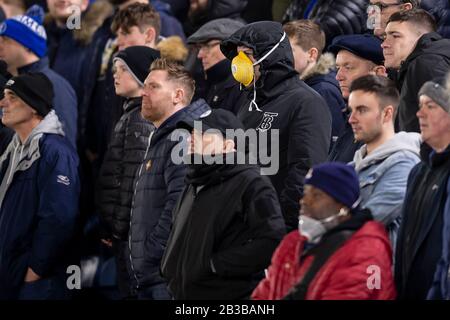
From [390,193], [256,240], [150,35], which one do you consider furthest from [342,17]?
[256,240]

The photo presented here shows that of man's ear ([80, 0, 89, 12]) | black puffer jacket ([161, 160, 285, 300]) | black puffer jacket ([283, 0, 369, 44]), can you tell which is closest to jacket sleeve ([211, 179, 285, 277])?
black puffer jacket ([161, 160, 285, 300])

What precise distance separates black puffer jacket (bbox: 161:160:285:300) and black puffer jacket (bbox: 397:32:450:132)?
108 centimetres

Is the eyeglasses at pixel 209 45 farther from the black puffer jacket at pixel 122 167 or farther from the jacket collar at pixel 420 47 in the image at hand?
the jacket collar at pixel 420 47

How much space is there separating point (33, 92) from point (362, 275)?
4.01m

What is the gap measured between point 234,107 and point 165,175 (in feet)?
3.37

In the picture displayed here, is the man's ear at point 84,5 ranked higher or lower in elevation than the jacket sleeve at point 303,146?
higher

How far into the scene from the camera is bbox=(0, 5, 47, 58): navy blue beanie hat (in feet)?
36.5

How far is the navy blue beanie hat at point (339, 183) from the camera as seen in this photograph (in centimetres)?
685

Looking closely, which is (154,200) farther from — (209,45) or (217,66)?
(209,45)

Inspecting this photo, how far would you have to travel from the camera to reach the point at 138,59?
9977 millimetres

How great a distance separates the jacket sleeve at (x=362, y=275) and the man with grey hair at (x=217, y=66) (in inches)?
122

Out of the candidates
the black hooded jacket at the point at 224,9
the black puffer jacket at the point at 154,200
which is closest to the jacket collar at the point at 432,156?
the black puffer jacket at the point at 154,200
